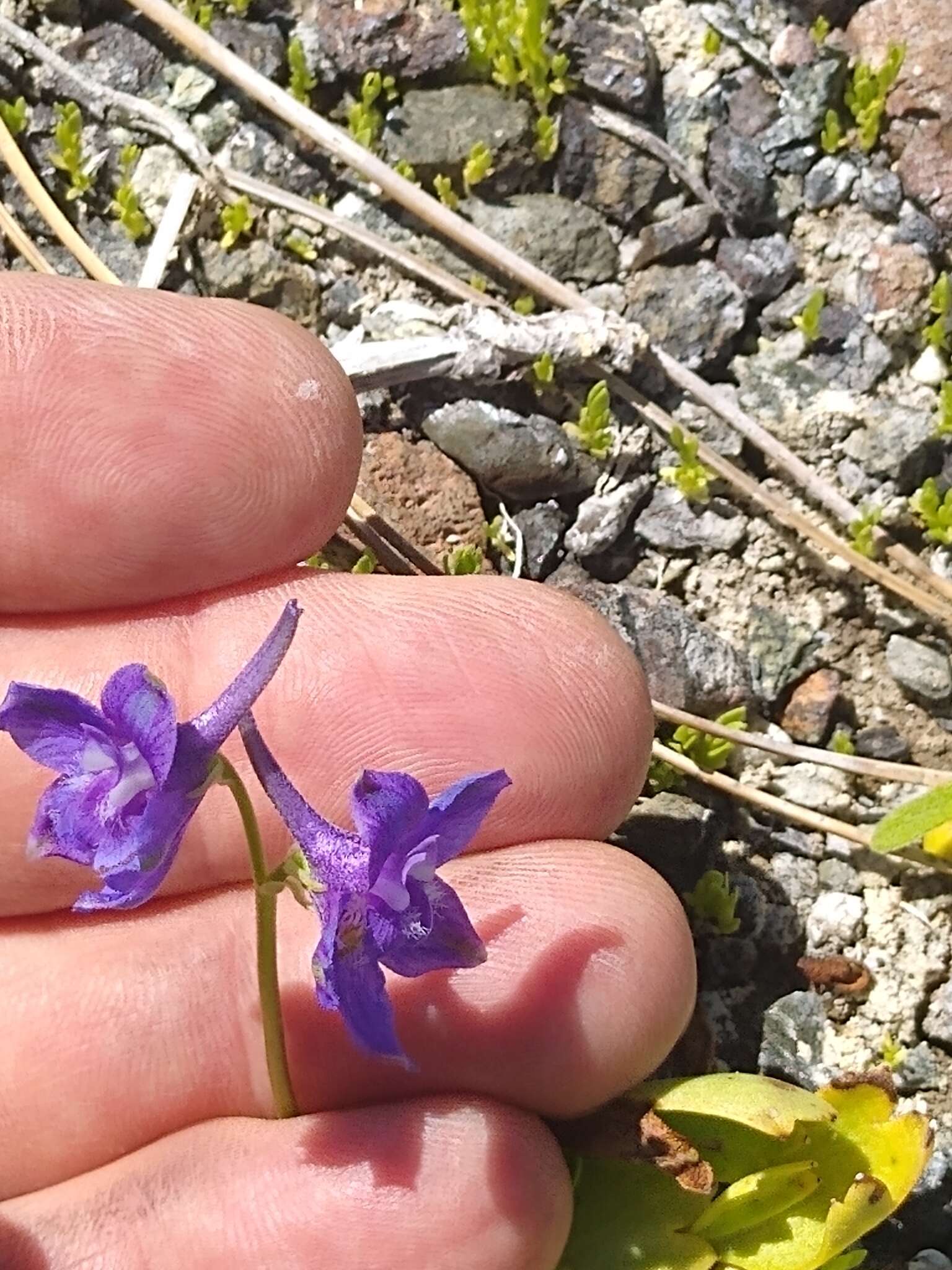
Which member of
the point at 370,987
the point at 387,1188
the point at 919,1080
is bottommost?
the point at 919,1080

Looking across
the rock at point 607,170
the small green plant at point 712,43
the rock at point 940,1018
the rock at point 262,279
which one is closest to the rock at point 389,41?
the rock at point 607,170

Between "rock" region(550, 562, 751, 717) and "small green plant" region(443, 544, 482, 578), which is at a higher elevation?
"small green plant" region(443, 544, 482, 578)

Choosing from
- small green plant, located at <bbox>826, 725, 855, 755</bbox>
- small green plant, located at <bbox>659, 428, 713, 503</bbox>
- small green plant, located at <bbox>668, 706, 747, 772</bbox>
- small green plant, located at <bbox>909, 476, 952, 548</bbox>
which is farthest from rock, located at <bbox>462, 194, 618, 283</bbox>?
small green plant, located at <bbox>826, 725, 855, 755</bbox>

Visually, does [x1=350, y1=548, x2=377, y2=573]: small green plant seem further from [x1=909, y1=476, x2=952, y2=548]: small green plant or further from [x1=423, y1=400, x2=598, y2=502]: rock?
[x1=909, y1=476, x2=952, y2=548]: small green plant

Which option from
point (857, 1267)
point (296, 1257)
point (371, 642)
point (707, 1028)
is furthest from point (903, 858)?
point (296, 1257)

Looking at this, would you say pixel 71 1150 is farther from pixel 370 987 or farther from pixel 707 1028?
pixel 707 1028

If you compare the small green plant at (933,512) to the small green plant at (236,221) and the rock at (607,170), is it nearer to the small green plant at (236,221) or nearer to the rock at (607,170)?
the rock at (607,170)
